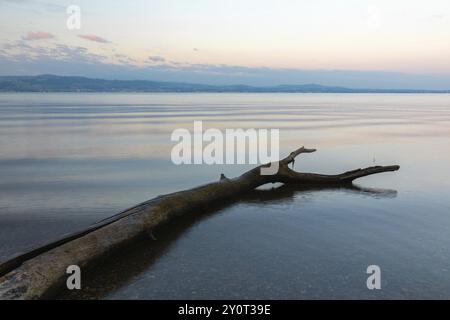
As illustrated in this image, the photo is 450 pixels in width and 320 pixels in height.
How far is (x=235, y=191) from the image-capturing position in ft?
52.3

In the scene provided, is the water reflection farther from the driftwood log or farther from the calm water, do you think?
the driftwood log

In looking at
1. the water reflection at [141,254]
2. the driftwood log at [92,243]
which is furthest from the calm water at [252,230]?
the driftwood log at [92,243]

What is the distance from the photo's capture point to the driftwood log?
25.0 feet

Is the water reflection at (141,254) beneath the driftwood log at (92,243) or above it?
beneath

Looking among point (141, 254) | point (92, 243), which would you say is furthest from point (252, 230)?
point (92, 243)

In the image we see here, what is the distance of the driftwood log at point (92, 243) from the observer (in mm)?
7611

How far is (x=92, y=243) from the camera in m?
9.44

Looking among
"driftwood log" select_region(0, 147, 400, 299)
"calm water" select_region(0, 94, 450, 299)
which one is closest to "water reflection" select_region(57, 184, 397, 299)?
"calm water" select_region(0, 94, 450, 299)

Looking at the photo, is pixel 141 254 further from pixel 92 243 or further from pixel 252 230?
pixel 252 230

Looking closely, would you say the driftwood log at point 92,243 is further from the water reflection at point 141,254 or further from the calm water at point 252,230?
the calm water at point 252,230

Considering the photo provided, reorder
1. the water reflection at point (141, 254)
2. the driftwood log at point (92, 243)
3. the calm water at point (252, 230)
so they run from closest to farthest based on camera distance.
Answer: the driftwood log at point (92, 243)
the water reflection at point (141, 254)
the calm water at point (252, 230)
